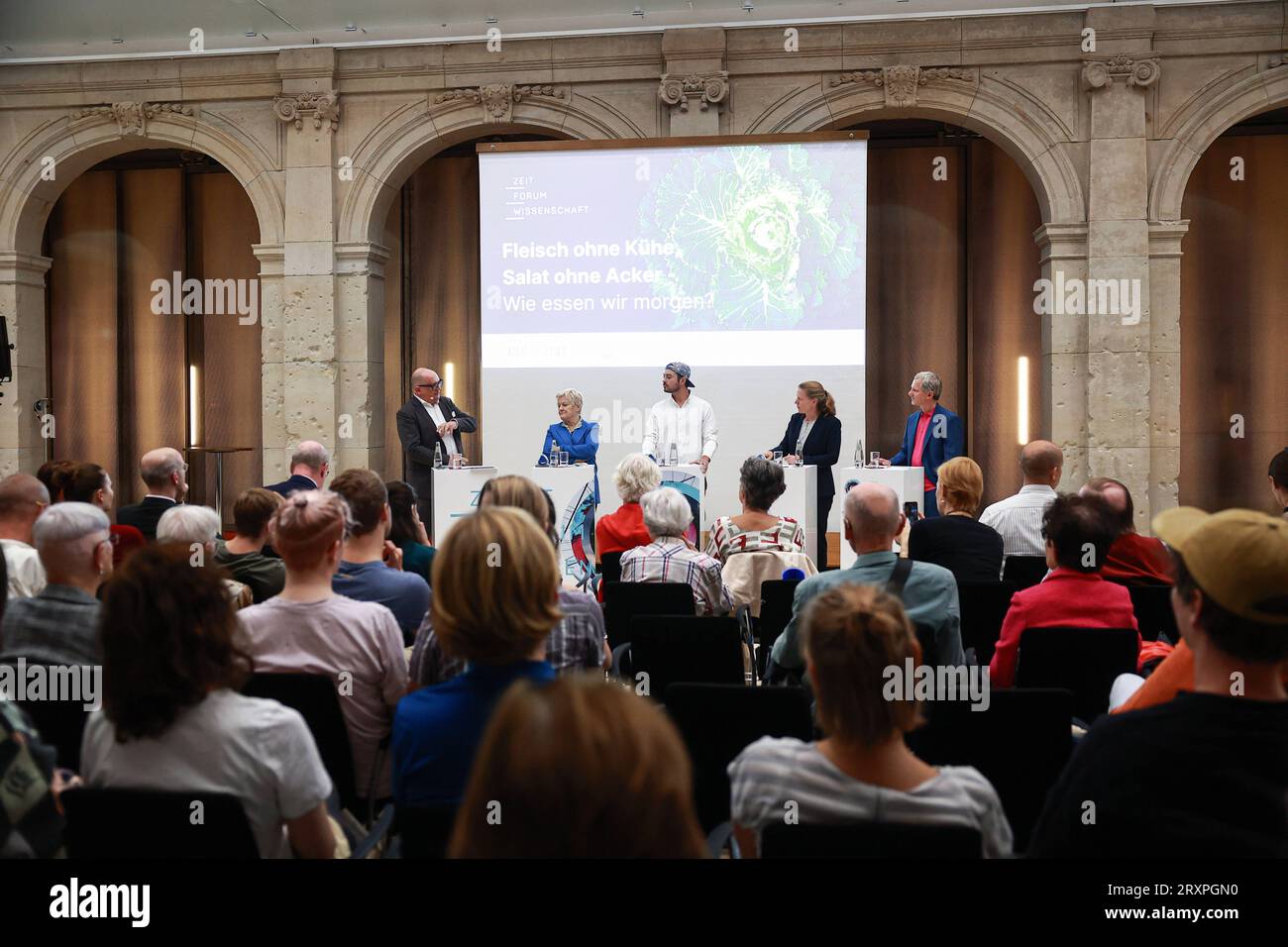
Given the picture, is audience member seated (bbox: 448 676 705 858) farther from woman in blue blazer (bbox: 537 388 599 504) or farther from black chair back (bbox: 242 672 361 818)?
woman in blue blazer (bbox: 537 388 599 504)

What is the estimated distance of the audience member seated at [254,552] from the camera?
3.70 meters

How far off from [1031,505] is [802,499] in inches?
98.1

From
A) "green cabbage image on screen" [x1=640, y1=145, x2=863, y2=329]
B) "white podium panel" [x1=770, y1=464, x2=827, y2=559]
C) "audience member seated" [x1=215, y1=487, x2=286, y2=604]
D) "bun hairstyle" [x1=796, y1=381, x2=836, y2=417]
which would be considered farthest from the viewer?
"green cabbage image on screen" [x1=640, y1=145, x2=863, y2=329]

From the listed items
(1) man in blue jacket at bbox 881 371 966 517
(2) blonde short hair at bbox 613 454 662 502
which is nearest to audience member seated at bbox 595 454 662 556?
(2) blonde short hair at bbox 613 454 662 502

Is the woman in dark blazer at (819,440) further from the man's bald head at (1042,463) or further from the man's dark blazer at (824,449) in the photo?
the man's bald head at (1042,463)

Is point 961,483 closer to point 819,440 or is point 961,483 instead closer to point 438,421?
point 819,440

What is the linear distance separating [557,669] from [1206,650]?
1451 mm

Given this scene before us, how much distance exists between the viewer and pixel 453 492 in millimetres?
7598

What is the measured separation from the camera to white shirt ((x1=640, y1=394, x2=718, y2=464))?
834cm

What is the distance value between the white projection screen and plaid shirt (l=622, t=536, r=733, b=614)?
472cm

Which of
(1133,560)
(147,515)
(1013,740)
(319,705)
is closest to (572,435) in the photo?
(147,515)

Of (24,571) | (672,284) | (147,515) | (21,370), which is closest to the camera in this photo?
(24,571)
